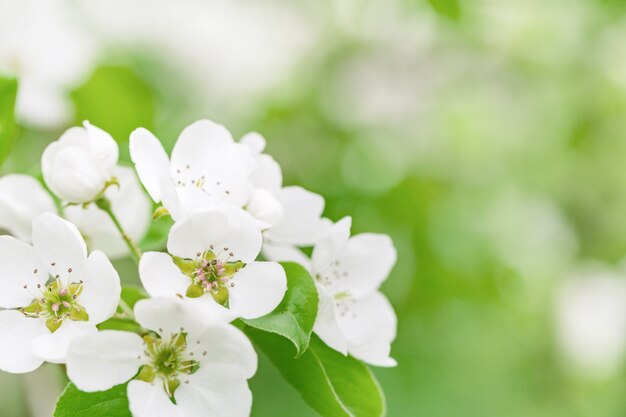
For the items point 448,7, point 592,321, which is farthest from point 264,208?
point 592,321

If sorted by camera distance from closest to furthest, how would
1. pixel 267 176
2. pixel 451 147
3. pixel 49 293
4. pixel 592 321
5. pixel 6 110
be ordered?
pixel 49 293 < pixel 267 176 < pixel 6 110 < pixel 451 147 < pixel 592 321

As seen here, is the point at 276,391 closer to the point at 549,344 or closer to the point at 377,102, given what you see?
the point at 549,344

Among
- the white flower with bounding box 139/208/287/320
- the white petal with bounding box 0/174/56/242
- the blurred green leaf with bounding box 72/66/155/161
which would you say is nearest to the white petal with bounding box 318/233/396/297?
the white flower with bounding box 139/208/287/320

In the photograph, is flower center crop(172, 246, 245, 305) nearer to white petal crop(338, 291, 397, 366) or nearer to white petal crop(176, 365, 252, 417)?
white petal crop(176, 365, 252, 417)

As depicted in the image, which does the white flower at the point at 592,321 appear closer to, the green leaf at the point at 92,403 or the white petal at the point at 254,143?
the white petal at the point at 254,143

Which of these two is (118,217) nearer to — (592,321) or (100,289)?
(100,289)
